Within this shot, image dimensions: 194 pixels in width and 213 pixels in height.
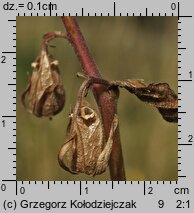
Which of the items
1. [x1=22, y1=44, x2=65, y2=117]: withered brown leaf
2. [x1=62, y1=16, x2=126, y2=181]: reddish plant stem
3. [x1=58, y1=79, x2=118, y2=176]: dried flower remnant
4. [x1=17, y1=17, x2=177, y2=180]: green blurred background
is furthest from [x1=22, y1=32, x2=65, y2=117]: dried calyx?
[x1=17, y1=17, x2=177, y2=180]: green blurred background

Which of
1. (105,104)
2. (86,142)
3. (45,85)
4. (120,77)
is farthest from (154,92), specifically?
(120,77)

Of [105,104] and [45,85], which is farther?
[45,85]

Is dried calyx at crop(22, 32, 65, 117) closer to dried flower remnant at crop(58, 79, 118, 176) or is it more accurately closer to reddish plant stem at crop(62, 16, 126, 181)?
reddish plant stem at crop(62, 16, 126, 181)

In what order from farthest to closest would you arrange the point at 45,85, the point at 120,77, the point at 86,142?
the point at 120,77 < the point at 45,85 < the point at 86,142

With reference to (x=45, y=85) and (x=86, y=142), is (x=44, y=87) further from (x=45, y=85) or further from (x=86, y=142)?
(x=86, y=142)

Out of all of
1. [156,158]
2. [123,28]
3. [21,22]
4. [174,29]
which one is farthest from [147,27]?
[156,158]

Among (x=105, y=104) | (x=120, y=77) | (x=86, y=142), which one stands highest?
(x=120, y=77)
